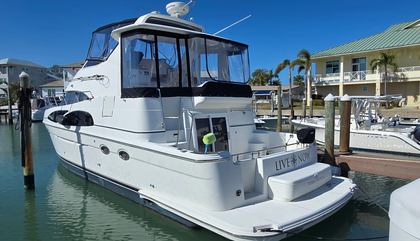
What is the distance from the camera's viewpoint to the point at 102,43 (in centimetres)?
931

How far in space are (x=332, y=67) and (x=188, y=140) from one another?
3562cm

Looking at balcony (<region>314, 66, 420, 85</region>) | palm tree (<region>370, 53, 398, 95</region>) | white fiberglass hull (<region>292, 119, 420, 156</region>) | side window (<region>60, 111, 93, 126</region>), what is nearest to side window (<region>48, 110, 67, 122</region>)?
side window (<region>60, 111, 93, 126</region>)

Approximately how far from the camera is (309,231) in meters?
6.35

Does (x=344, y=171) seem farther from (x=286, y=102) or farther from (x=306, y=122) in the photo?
(x=286, y=102)

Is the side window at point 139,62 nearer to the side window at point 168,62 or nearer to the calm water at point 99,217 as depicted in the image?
the side window at point 168,62

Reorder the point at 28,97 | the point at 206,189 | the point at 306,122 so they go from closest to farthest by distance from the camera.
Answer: the point at 206,189 < the point at 28,97 < the point at 306,122

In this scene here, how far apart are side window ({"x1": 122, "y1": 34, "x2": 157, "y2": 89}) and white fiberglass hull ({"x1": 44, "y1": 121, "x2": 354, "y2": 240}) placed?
1.31 metres

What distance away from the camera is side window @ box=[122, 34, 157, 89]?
746cm

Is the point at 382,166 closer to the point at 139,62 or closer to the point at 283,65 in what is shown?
the point at 139,62

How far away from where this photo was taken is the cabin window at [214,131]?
24.1 ft

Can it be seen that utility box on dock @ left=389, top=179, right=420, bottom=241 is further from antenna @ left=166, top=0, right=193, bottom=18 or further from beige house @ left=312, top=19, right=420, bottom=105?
beige house @ left=312, top=19, right=420, bottom=105

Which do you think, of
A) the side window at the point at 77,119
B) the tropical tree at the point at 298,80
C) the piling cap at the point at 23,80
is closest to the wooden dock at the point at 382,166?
the side window at the point at 77,119

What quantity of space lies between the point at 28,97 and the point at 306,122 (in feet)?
47.3

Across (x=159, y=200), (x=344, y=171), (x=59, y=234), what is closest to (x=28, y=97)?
(x=59, y=234)
